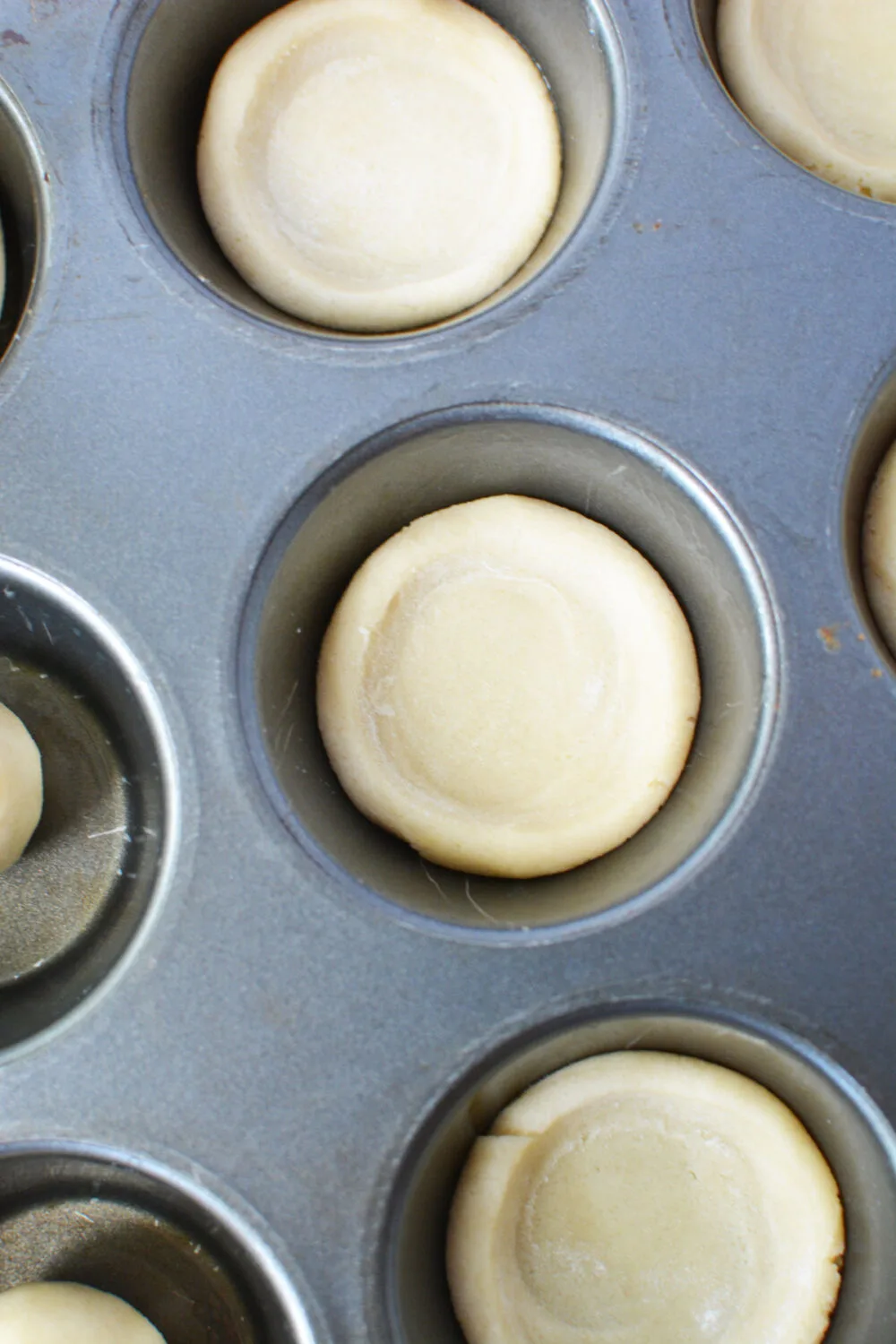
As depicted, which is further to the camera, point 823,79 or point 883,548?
point 823,79

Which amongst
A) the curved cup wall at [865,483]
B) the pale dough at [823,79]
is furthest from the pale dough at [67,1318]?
the pale dough at [823,79]

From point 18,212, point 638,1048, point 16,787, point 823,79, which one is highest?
point 823,79

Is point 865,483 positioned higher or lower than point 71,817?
higher

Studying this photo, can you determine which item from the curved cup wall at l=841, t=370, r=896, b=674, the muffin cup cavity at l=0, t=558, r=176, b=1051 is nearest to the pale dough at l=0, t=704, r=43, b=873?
the muffin cup cavity at l=0, t=558, r=176, b=1051

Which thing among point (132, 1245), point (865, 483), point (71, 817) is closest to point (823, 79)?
point (865, 483)

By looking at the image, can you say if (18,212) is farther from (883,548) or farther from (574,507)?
(883,548)

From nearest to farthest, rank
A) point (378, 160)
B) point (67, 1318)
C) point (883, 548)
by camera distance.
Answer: point (67, 1318), point (883, 548), point (378, 160)
